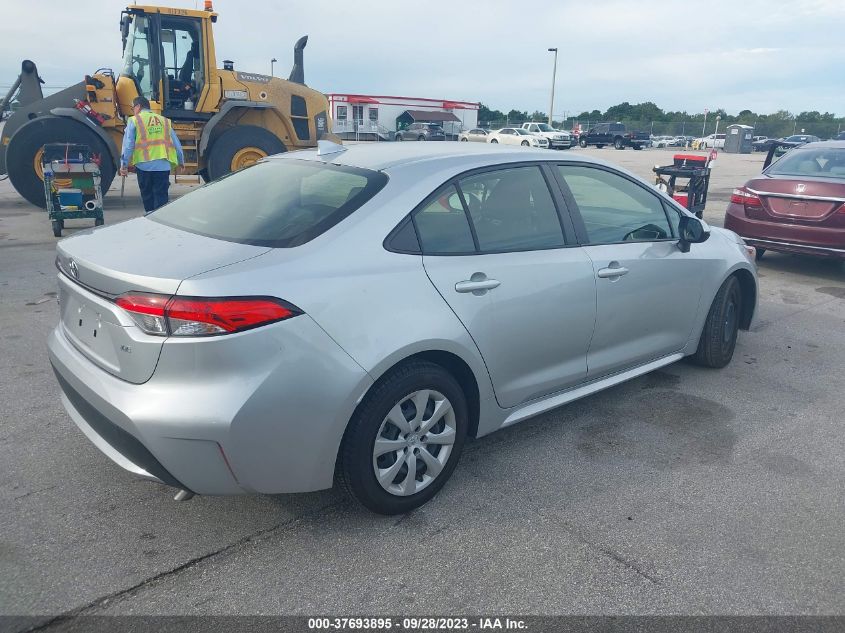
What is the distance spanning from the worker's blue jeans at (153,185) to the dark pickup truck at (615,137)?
44.1m

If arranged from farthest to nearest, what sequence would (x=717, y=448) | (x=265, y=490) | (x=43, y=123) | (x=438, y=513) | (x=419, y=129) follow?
(x=419, y=129) → (x=43, y=123) → (x=717, y=448) → (x=438, y=513) → (x=265, y=490)

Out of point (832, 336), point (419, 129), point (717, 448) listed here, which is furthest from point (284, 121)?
point (419, 129)

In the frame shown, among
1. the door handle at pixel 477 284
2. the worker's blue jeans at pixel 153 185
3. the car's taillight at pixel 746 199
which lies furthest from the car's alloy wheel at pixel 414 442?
the worker's blue jeans at pixel 153 185

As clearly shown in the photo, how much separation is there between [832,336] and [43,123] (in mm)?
10939

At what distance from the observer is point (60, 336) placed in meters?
3.05

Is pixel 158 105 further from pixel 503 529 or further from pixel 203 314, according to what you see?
pixel 503 529

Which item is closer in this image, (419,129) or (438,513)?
(438,513)

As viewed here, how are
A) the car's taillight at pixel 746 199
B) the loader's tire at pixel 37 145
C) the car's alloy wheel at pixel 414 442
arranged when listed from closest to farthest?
the car's alloy wheel at pixel 414 442 < the car's taillight at pixel 746 199 < the loader's tire at pixel 37 145

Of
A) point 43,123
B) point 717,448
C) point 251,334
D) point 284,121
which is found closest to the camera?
point 251,334

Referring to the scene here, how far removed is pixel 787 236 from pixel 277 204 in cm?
648

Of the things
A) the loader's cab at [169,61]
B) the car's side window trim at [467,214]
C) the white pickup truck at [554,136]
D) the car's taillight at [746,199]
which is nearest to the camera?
the car's side window trim at [467,214]

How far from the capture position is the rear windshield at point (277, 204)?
280 cm

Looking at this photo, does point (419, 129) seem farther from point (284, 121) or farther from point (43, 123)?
point (43, 123)

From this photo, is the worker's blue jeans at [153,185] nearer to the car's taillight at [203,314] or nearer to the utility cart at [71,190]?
the utility cart at [71,190]
